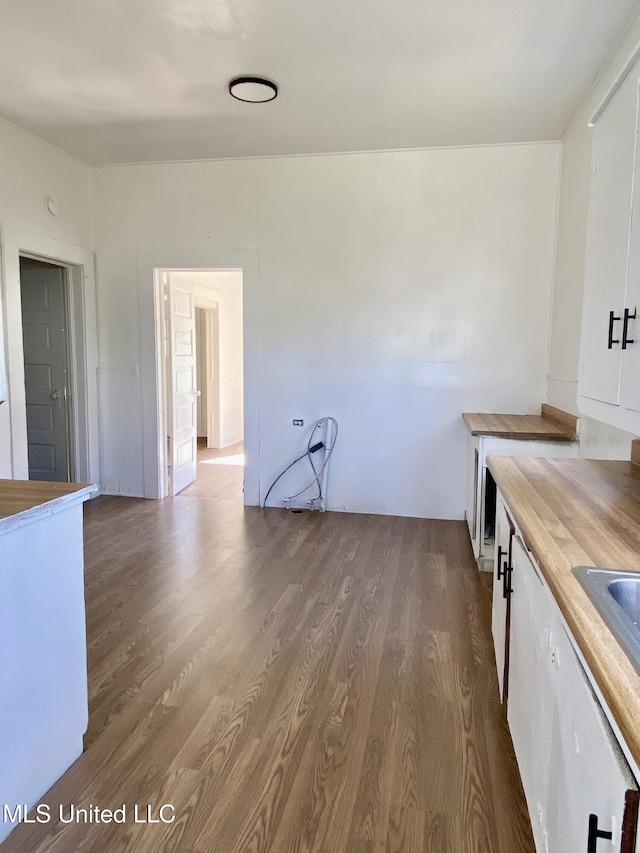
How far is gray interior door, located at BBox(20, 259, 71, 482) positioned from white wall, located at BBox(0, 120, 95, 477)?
486 mm

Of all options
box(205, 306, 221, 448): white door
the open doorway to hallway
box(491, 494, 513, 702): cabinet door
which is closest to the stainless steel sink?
box(491, 494, 513, 702): cabinet door

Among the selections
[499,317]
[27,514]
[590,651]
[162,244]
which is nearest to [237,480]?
[162,244]

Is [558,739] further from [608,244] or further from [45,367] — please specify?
[45,367]

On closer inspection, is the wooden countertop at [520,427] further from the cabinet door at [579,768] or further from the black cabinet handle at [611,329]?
the cabinet door at [579,768]

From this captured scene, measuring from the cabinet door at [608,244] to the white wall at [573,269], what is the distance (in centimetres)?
77

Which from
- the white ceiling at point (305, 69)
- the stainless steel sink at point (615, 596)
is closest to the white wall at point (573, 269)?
the white ceiling at point (305, 69)

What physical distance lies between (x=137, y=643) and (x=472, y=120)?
3.82 metres

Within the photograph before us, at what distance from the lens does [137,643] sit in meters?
2.43

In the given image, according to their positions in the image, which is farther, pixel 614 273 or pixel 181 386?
pixel 181 386

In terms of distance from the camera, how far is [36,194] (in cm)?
404

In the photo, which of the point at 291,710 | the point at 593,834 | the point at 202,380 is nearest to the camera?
the point at 593,834

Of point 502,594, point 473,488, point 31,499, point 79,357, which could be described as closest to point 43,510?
point 31,499

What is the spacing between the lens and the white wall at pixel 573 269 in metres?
2.86

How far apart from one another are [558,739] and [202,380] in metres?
7.35
